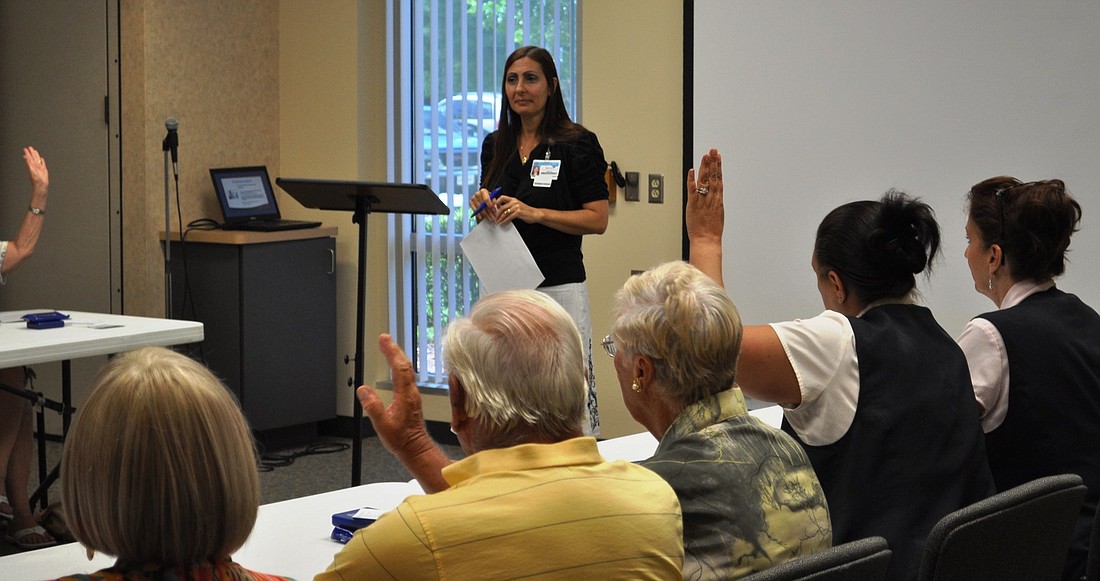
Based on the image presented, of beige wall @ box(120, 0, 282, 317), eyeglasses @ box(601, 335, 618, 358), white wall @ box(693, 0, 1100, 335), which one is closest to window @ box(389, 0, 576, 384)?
beige wall @ box(120, 0, 282, 317)

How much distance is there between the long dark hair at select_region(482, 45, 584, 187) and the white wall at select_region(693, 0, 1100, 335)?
852mm

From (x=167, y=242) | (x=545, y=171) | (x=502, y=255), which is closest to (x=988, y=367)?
(x=502, y=255)

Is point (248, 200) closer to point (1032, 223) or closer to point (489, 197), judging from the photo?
point (489, 197)

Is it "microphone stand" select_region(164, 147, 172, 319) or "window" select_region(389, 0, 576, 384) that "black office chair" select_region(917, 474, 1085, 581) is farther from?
"microphone stand" select_region(164, 147, 172, 319)

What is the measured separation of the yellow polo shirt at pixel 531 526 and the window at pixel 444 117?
4.19m

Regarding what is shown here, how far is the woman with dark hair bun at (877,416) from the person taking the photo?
2.03 meters

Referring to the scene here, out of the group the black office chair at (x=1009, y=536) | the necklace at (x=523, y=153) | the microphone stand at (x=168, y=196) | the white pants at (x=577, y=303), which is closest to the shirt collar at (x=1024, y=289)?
the black office chair at (x=1009, y=536)

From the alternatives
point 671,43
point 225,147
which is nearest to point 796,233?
point 671,43

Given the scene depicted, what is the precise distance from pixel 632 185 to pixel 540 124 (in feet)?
3.47

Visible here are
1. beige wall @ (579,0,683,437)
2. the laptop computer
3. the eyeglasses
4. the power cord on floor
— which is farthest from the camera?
the laptop computer

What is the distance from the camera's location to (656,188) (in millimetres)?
5219

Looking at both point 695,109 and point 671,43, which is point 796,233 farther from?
point 671,43

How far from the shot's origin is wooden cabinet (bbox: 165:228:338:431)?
5.58 metres

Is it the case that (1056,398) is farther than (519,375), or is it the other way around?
(1056,398)
